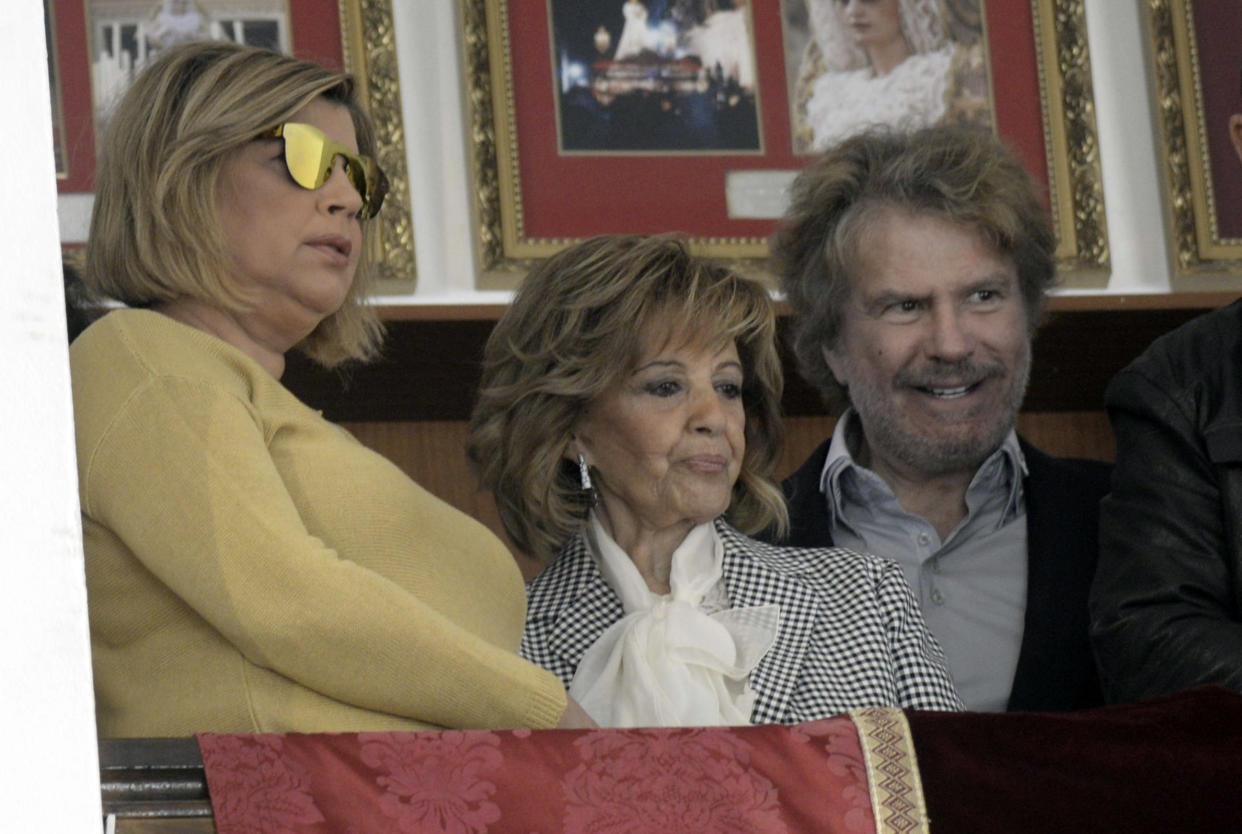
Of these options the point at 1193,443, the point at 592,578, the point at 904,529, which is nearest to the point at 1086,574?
the point at 904,529

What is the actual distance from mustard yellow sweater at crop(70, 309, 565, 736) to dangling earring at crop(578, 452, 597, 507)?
873 millimetres

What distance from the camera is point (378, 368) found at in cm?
348

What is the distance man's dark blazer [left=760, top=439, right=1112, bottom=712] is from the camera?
2721mm

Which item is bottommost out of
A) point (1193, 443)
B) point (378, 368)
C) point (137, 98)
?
point (1193, 443)

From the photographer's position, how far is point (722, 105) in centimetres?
369

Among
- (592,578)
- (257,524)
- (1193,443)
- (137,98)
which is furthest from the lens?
(592,578)

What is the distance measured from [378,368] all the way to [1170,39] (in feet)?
5.27

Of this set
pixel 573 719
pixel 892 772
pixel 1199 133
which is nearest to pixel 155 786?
pixel 573 719

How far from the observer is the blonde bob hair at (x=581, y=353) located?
2.70m

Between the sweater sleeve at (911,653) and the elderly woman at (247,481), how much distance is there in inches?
25.1

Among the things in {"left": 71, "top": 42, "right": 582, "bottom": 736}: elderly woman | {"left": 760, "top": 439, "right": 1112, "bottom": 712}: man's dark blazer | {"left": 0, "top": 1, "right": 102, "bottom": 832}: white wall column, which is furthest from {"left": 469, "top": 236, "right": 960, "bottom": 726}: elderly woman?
{"left": 0, "top": 1, "right": 102, "bottom": 832}: white wall column

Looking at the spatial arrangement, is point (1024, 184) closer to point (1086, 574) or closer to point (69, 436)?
point (1086, 574)

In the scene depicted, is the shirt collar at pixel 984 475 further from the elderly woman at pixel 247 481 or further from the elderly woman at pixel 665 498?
the elderly woman at pixel 247 481

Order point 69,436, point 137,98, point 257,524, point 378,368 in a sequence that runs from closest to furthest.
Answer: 1. point 69,436
2. point 257,524
3. point 137,98
4. point 378,368
